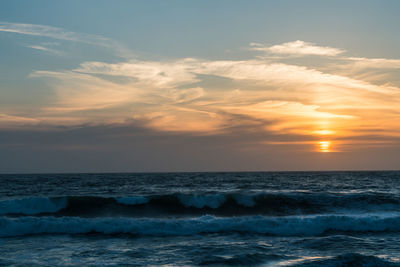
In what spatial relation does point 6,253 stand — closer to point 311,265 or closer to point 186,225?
point 186,225

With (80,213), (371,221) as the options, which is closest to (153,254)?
(371,221)

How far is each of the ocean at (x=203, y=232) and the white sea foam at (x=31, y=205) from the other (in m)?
0.06

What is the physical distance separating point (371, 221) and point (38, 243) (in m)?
15.4

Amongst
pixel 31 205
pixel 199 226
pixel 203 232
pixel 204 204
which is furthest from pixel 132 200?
pixel 203 232

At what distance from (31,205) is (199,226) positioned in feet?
45.5

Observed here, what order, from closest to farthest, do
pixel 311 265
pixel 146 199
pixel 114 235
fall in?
pixel 311 265 → pixel 114 235 → pixel 146 199

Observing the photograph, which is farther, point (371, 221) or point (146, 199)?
point (146, 199)

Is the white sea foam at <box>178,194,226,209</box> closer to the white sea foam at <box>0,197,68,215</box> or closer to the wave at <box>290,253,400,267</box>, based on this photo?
the white sea foam at <box>0,197,68,215</box>

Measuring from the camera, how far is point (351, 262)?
1022cm

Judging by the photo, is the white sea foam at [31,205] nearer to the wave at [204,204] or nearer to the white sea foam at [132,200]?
the wave at [204,204]

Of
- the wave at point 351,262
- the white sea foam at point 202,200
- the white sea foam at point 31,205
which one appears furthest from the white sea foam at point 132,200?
the wave at point 351,262

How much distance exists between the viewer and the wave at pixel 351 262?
10.1 m

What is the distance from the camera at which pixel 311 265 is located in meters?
10.1

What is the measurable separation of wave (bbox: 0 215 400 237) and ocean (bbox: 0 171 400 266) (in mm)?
45
